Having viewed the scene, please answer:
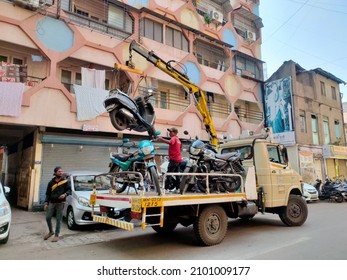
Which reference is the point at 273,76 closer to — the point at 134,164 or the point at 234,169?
the point at 234,169

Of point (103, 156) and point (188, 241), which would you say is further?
point (103, 156)

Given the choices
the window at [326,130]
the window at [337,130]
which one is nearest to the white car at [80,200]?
the window at [326,130]

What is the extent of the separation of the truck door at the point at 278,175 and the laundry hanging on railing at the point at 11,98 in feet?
29.7

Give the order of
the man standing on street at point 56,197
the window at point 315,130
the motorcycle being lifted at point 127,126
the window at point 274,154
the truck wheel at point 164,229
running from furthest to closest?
the window at point 315,130
the window at point 274,154
the truck wheel at point 164,229
the man standing on street at point 56,197
the motorcycle being lifted at point 127,126

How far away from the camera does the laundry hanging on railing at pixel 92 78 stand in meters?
12.6

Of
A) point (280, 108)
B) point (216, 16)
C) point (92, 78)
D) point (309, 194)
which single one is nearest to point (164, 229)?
point (92, 78)

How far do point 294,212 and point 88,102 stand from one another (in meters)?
9.18

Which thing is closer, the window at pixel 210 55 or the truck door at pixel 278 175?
the truck door at pixel 278 175

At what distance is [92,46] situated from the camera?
13070 millimetres

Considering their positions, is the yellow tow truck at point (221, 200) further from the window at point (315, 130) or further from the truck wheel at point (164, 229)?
the window at point (315, 130)

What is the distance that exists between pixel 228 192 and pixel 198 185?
829 mm

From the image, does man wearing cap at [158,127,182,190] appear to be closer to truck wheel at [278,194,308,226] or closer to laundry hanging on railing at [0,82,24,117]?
truck wheel at [278,194,308,226]

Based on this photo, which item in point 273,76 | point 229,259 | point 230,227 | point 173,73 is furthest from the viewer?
point 273,76

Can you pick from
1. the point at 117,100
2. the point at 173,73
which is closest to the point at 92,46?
the point at 173,73
